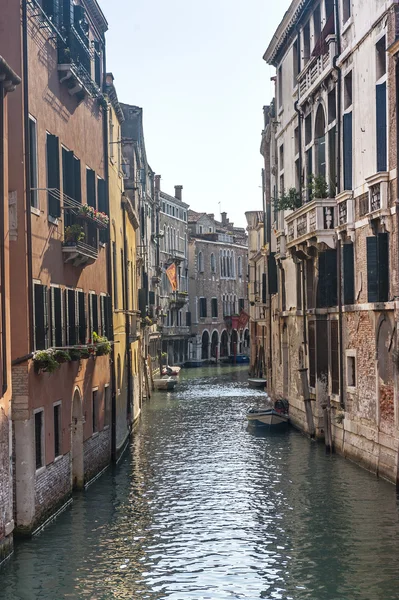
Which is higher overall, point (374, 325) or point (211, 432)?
point (374, 325)

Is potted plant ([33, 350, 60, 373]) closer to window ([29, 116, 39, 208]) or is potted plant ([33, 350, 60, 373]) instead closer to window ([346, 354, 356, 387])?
window ([29, 116, 39, 208])

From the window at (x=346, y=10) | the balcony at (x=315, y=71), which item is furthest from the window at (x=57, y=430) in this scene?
the window at (x=346, y=10)

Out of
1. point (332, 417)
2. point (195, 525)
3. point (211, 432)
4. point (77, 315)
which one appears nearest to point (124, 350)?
point (211, 432)

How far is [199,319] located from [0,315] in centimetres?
6270

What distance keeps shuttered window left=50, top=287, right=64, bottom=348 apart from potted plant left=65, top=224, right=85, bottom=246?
3.13 feet

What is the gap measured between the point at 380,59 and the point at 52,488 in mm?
10000

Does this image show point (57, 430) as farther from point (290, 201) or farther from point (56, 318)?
point (290, 201)

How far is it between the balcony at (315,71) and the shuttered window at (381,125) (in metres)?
3.84

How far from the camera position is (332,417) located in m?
22.2

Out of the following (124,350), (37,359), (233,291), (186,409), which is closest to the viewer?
(37,359)

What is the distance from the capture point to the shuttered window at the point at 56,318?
1564 centimetres

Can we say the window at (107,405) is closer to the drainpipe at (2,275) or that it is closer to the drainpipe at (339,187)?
the drainpipe at (339,187)

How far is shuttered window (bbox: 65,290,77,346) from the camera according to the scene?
16953 millimetres

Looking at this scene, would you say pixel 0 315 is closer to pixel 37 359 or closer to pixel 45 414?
pixel 37 359
